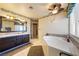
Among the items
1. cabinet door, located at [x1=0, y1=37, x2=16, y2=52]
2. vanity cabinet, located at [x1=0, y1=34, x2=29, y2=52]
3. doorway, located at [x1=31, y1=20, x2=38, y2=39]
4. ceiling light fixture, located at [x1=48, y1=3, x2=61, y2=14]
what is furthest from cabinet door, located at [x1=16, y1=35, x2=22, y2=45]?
ceiling light fixture, located at [x1=48, y1=3, x2=61, y2=14]

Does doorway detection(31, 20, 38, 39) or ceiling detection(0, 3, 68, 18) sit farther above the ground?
ceiling detection(0, 3, 68, 18)

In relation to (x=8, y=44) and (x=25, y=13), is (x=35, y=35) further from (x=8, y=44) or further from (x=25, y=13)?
(x=8, y=44)

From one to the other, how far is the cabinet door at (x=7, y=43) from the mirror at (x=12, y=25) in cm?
62

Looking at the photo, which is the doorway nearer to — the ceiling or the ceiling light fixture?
the ceiling

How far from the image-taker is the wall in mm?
2338

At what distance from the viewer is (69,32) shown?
2506 mm

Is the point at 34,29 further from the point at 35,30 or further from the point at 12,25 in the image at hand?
the point at 12,25

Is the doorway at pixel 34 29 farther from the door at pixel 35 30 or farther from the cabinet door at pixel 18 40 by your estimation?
the cabinet door at pixel 18 40

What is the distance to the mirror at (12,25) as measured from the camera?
265cm

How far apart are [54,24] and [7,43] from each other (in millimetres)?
1827

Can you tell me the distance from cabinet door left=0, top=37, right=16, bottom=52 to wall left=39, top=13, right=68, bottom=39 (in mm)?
1462

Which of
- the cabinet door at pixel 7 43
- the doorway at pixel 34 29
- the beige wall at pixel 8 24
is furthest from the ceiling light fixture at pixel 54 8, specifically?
the cabinet door at pixel 7 43

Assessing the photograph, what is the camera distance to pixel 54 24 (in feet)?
7.86

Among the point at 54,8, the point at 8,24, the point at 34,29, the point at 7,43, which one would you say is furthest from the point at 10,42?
the point at 54,8
